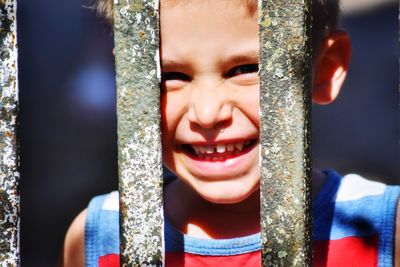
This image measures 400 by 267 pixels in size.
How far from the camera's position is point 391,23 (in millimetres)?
5430

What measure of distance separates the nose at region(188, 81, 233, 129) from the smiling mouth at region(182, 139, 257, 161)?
0.09m

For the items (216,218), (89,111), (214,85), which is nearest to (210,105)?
(214,85)

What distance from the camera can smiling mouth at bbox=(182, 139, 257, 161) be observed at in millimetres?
1750

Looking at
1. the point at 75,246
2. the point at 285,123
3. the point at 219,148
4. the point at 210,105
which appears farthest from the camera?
the point at 75,246

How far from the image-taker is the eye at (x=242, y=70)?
1.68 m

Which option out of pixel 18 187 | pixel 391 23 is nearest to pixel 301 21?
pixel 18 187

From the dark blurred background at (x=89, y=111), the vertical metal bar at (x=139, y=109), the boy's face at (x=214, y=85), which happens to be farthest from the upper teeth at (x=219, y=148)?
the dark blurred background at (x=89, y=111)

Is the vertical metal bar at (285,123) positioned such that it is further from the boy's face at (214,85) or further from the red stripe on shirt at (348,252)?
the red stripe on shirt at (348,252)

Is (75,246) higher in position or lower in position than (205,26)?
lower

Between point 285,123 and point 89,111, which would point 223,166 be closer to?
point 285,123

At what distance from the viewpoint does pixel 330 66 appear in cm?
199

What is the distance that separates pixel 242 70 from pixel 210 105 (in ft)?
0.42

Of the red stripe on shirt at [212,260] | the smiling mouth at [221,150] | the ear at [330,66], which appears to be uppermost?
the ear at [330,66]

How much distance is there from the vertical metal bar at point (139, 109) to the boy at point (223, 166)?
1.05ft
